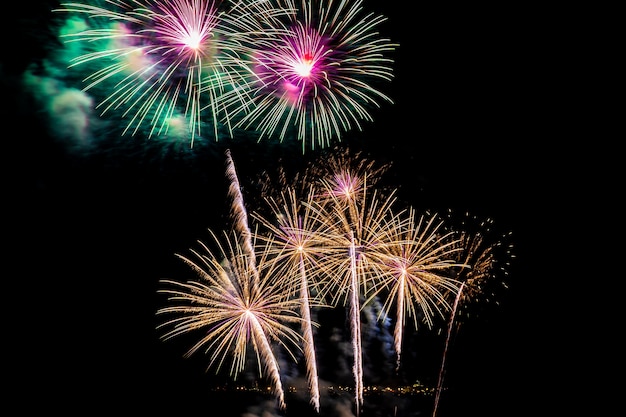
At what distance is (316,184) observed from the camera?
1278 cm

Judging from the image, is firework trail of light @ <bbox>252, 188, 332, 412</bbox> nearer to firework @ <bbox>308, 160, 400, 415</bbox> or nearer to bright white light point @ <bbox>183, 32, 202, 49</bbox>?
firework @ <bbox>308, 160, 400, 415</bbox>

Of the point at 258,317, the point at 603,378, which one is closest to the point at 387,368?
the point at 603,378

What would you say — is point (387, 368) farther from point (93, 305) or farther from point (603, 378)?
point (93, 305)

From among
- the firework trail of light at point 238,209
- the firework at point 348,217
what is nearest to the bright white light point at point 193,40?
the firework trail of light at point 238,209

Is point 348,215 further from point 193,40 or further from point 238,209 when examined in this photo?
point 193,40

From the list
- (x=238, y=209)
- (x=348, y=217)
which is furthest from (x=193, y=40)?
(x=348, y=217)

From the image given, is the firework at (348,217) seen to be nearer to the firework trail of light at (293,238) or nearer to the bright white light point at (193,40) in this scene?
the firework trail of light at (293,238)

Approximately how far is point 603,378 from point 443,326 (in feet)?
60.0

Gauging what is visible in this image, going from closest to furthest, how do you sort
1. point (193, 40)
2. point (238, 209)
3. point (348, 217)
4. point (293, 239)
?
point (193, 40) → point (293, 239) → point (238, 209) → point (348, 217)

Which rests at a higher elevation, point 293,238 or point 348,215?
point 348,215

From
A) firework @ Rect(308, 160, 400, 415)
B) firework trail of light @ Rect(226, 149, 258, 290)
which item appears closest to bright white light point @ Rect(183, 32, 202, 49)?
firework trail of light @ Rect(226, 149, 258, 290)

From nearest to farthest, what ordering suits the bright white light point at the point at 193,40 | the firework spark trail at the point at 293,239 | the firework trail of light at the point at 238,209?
1. the bright white light point at the point at 193,40
2. the firework spark trail at the point at 293,239
3. the firework trail of light at the point at 238,209

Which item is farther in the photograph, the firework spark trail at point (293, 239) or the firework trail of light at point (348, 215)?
the firework trail of light at point (348, 215)

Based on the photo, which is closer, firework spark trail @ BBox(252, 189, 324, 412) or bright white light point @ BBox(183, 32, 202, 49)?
bright white light point @ BBox(183, 32, 202, 49)
